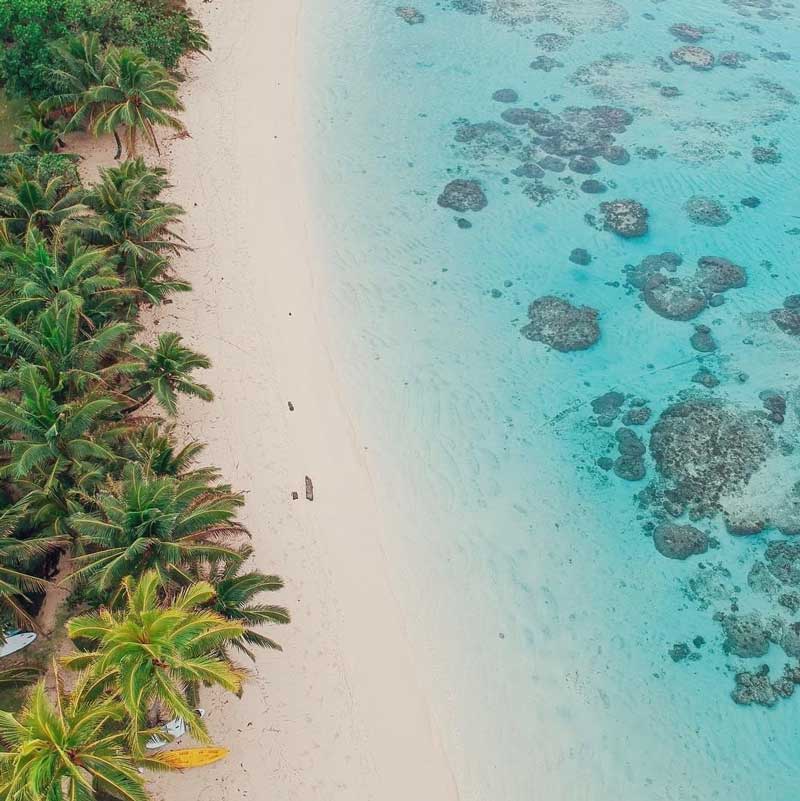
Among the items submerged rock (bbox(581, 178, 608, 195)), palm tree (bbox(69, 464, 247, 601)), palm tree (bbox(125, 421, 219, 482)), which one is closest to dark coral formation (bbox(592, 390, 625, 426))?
submerged rock (bbox(581, 178, 608, 195))

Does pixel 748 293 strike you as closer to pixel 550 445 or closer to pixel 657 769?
pixel 550 445

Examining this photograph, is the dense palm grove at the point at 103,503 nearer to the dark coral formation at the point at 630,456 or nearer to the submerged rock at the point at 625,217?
the dark coral formation at the point at 630,456

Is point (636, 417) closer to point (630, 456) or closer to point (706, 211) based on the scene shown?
point (630, 456)

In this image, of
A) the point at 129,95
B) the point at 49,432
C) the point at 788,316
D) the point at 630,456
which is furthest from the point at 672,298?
the point at 49,432

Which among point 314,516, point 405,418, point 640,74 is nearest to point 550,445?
point 405,418

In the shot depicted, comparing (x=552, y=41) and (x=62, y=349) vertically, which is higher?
(x=552, y=41)

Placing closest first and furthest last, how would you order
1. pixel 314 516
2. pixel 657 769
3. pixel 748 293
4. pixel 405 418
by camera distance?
1. pixel 657 769
2. pixel 314 516
3. pixel 405 418
4. pixel 748 293
